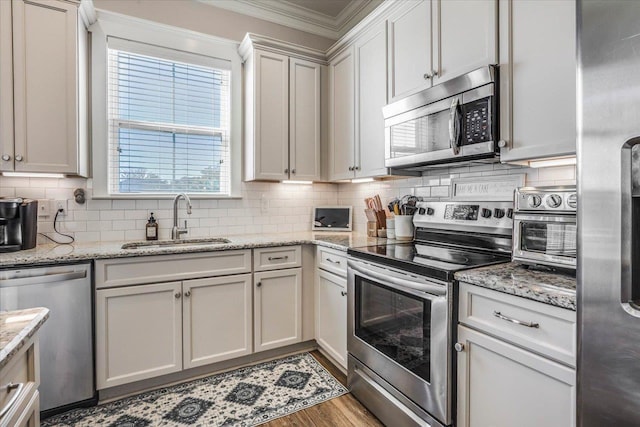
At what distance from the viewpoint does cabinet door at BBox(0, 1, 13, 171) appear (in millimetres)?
1924

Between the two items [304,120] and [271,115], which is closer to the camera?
[271,115]

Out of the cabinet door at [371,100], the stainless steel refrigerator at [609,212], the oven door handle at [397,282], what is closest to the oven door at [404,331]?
the oven door handle at [397,282]

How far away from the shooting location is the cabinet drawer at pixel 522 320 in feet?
3.45

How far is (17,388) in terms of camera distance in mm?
720

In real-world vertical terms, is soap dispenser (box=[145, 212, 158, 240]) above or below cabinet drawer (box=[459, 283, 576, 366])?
above

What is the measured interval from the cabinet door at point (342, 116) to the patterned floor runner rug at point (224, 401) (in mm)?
1578

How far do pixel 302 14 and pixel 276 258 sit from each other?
2.34 metres

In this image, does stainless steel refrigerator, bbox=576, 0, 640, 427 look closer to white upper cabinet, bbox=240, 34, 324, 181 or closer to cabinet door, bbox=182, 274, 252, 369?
cabinet door, bbox=182, 274, 252, 369

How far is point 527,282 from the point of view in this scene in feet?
3.91

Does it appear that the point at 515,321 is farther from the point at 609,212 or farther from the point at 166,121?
the point at 166,121

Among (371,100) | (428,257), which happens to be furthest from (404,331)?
(371,100)

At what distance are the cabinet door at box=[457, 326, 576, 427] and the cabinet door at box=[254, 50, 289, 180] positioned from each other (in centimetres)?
193

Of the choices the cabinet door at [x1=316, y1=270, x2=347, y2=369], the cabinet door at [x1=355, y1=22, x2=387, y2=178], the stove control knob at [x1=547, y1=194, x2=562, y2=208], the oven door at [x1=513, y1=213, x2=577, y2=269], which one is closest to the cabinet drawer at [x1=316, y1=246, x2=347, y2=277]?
the cabinet door at [x1=316, y1=270, x2=347, y2=369]

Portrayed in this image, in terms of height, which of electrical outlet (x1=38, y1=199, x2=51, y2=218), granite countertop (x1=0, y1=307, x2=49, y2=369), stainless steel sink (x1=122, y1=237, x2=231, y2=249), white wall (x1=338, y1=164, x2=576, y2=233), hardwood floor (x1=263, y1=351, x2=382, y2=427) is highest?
white wall (x1=338, y1=164, x2=576, y2=233)
